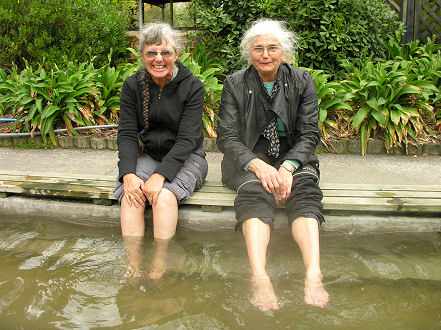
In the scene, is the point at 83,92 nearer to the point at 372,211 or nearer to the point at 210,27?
the point at 210,27

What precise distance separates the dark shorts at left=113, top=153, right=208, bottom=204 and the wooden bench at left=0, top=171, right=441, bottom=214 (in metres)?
0.11

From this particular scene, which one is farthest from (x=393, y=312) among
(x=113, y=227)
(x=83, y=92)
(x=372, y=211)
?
(x=83, y=92)

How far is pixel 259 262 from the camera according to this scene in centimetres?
261

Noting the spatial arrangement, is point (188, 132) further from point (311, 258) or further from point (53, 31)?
point (53, 31)

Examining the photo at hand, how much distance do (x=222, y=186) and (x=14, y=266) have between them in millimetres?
1570

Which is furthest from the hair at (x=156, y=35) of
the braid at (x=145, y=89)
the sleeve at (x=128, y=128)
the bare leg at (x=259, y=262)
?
the bare leg at (x=259, y=262)

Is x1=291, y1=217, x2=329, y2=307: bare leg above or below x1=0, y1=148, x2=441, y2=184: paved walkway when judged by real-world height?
below

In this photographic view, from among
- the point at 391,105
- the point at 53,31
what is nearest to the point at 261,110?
the point at 391,105

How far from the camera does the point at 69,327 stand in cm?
225

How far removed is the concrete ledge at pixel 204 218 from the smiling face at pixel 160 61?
3.31 feet

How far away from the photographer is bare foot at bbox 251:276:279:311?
2.33 metres

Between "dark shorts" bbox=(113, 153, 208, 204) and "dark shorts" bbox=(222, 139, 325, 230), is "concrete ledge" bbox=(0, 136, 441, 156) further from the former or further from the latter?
"dark shorts" bbox=(222, 139, 325, 230)

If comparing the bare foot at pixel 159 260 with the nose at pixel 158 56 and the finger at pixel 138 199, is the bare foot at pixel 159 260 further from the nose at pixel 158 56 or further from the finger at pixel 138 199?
the nose at pixel 158 56

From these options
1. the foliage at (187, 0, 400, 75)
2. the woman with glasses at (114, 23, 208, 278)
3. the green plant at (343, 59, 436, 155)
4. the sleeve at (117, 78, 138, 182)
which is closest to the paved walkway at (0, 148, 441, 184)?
the green plant at (343, 59, 436, 155)
